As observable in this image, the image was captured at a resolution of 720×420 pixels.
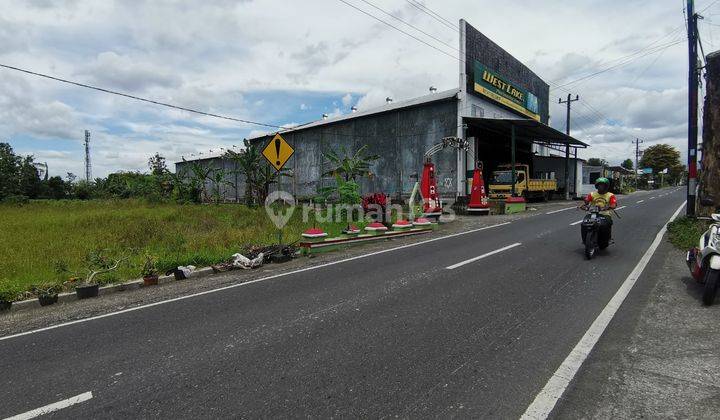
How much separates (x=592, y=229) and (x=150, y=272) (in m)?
9.59

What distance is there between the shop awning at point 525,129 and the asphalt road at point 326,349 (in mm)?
19369

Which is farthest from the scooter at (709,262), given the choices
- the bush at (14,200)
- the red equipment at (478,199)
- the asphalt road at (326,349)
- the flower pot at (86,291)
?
the bush at (14,200)

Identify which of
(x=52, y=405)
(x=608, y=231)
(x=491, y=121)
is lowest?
(x=52, y=405)

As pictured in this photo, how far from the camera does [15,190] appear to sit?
34844mm

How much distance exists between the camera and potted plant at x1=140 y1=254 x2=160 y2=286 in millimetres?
7602

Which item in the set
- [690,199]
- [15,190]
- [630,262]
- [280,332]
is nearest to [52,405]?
[280,332]

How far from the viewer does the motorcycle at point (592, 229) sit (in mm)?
8414

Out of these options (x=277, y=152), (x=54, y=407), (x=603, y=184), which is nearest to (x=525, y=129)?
(x=603, y=184)

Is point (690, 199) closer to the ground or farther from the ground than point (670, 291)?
farther from the ground

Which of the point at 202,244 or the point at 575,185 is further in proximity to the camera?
the point at 575,185

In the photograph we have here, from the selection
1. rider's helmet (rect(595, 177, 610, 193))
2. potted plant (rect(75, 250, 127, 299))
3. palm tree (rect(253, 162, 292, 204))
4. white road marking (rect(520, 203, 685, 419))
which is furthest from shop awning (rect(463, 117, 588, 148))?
potted plant (rect(75, 250, 127, 299))

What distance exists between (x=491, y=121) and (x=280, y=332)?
23761 millimetres

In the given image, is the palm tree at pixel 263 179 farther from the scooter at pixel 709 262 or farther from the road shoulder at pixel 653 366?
the road shoulder at pixel 653 366

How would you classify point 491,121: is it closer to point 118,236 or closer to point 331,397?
point 118,236
